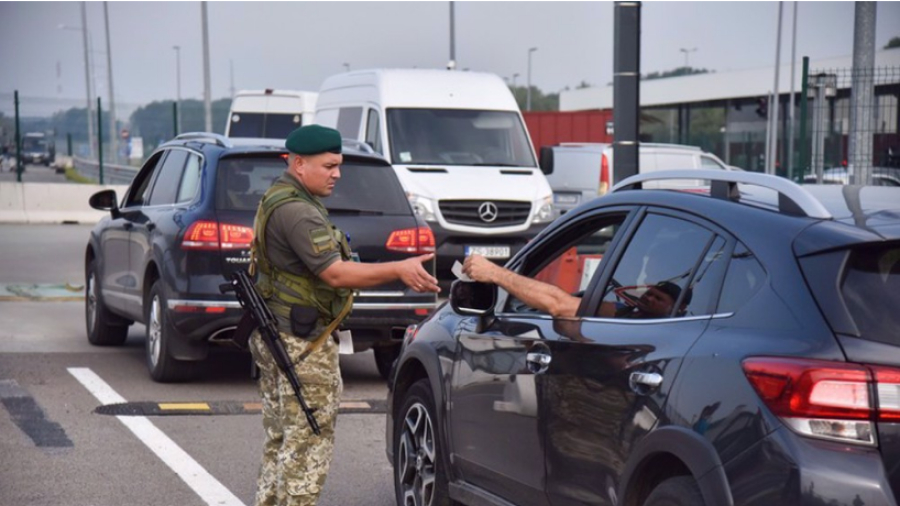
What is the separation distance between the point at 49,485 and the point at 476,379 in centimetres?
289

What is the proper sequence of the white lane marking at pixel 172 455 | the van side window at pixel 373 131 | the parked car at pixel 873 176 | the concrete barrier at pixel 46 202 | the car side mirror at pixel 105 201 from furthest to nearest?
the concrete barrier at pixel 46 202, the van side window at pixel 373 131, the parked car at pixel 873 176, the car side mirror at pixel 105 201, the white lane marking at pixel 172 455

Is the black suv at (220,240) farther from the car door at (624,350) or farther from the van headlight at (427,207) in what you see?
the van headlight at (427,207)

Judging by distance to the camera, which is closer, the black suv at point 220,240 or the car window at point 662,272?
the car window at point 662,272

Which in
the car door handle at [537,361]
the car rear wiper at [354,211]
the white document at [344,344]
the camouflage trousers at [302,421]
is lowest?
the camouflage trousers at [302,421]

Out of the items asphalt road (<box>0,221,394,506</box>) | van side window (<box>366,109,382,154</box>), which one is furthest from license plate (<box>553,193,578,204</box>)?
asphalt road (<box>0,221,394,506</box>)

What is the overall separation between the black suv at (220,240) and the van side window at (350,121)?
26.8ft

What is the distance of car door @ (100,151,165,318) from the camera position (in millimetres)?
11555

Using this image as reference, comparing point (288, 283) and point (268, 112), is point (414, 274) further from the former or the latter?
point (268, 112)

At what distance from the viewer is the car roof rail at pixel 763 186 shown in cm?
432

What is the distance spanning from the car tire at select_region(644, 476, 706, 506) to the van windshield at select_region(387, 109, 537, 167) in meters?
14.2

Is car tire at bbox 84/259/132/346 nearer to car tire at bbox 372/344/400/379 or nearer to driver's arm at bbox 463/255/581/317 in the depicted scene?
→ car tire at bbox 372/344/400/379

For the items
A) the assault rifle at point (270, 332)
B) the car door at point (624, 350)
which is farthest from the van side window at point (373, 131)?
the car door at point (624, 350)

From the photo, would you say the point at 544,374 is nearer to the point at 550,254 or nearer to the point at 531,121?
the point at 550,254

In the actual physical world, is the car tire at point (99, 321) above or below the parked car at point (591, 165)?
below
